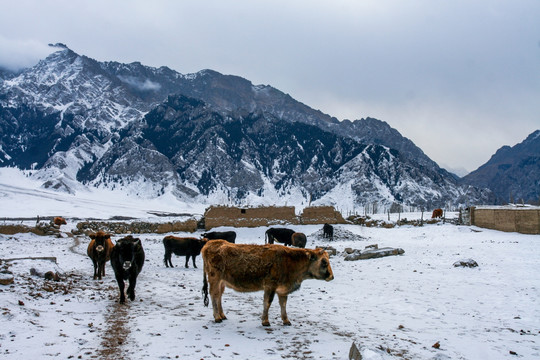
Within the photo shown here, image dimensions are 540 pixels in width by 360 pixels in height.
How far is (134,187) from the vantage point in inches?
5704

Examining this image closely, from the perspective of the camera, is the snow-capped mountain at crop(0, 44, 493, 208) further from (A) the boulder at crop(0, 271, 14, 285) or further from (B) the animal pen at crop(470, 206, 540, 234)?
(A) the boulder at crop(0, 271, 14, 285)

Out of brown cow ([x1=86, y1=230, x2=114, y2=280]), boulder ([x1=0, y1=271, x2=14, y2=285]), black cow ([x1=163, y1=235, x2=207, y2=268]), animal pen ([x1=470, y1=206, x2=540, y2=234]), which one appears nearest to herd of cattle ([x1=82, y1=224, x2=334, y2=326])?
boulder ([x1=0, y1=271, x2=14, y2=285])

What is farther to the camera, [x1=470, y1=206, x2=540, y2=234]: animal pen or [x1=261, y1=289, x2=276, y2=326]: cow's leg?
[x1=470, y1=206, x2=540, y2=234]: animal pen

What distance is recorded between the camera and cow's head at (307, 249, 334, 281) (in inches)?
324

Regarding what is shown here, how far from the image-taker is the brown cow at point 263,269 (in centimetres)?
793

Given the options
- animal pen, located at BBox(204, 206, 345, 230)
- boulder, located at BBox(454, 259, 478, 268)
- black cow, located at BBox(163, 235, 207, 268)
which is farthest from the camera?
animal pen, located at BBox(204, 206, 345, 230)

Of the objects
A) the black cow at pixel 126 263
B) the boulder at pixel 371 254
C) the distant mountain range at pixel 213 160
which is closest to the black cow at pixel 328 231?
the boulder at pixel 371 254

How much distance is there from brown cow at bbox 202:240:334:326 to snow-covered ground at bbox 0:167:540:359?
0.68 metres

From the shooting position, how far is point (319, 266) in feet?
27.2

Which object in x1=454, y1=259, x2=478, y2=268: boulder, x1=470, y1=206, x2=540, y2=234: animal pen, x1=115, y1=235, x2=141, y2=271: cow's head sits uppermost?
x1=470, y1=206, x2=540, y2=234: animal pen

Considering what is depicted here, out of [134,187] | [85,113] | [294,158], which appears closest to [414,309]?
[134,187]

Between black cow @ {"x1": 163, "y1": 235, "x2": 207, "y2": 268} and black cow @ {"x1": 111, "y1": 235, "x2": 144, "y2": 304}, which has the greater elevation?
black cow @ {"x1": 111, "y1": 235, "x2": 144, "y2": 304}

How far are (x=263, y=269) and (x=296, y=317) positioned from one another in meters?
1.88

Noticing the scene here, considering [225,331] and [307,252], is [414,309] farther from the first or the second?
[225,331]
